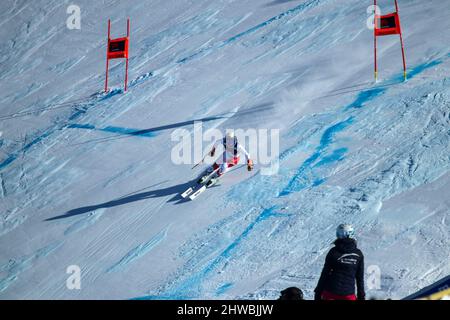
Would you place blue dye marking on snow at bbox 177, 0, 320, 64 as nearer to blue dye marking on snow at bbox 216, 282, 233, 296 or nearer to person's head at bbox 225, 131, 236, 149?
person's head at bbox 225, 131, 236, 149

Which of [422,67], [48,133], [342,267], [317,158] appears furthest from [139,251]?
[422,67]

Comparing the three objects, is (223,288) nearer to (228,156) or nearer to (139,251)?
(139,251)

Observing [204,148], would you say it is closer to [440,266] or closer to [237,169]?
[237,169]

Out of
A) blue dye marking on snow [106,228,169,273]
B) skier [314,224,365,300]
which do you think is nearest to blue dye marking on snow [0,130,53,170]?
blue dye marking on snow [106,228,169,273]

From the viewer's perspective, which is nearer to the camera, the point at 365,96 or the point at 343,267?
the point at 343,267

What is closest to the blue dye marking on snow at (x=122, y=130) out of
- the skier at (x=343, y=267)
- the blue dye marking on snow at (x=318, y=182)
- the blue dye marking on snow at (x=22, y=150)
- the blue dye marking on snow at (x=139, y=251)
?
the blue dye marking on snow at (x=22, y=150)

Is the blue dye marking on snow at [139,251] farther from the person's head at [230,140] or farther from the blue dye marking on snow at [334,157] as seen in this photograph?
the blue dye marking on snow at [334,157]
